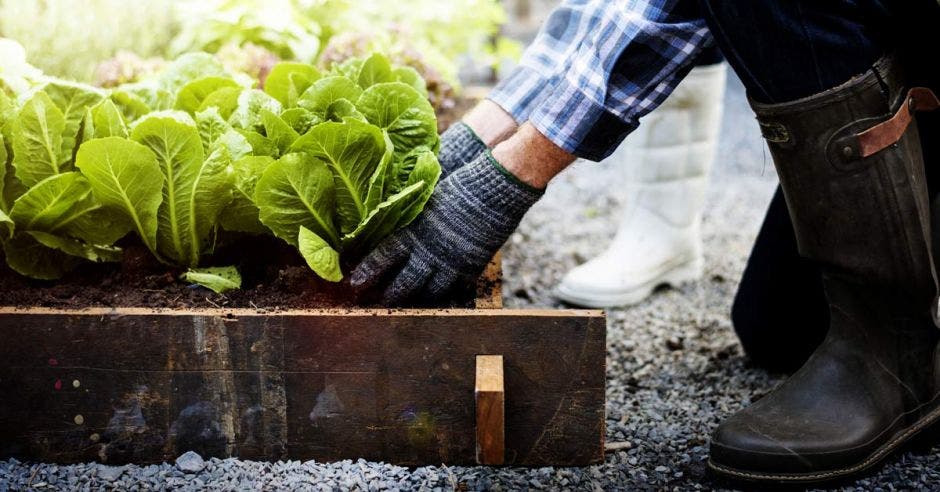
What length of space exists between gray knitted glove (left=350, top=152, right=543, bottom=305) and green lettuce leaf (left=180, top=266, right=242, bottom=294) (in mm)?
232

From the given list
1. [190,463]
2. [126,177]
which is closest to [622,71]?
[126,177]

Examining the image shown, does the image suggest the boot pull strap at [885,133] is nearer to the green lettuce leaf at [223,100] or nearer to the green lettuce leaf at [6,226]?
the green lettuce leaf at [223,100]

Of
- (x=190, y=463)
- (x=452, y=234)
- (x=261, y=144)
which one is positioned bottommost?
(x=190, y=463)

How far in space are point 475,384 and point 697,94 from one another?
4.78 ft

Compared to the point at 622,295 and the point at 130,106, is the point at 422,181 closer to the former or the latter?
the point at 130,106

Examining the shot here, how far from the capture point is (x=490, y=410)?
55.2 inches

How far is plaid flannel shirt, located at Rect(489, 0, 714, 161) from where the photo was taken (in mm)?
1484

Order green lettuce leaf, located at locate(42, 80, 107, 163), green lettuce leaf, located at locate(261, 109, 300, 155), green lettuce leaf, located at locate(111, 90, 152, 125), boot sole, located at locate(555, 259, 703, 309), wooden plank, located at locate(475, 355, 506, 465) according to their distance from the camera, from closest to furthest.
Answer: wooden plank, located at locate(475, 355, 506, 465) < green lettuce leaf, located at locate(261, 109, 300, 155) < green lettuce leaf, located at locate(42, 80, 107, 163) < green lettuce leaf, located at locate(111, 90, 152, 125) < boot sole, located at locate(555, 259, 703, 309)

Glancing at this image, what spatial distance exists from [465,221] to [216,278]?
455 mm

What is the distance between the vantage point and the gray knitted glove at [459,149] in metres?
1.83

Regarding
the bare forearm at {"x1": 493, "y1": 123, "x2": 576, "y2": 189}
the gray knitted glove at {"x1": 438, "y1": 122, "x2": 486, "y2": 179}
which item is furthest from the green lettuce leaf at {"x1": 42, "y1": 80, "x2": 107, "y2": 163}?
the bare forearm at {"x1": 493, "y1": 123, "x2": 576, "y2": 189}

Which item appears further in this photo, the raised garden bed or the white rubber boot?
the white rubber boot

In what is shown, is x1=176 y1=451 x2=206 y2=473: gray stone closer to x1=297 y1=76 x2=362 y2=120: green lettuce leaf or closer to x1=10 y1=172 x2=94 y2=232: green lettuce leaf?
x1=10 y1=172 x2=94 y2=232: green lettuce leaf

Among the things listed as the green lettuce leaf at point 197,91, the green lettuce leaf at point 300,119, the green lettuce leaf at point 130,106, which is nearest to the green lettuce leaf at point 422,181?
the green lettuce leaf at point 300,119
